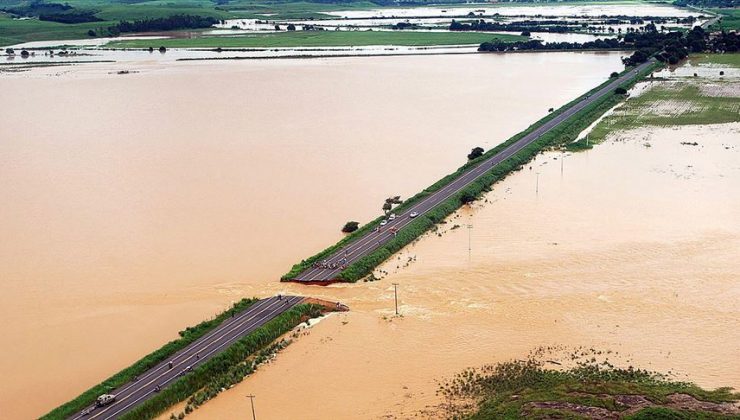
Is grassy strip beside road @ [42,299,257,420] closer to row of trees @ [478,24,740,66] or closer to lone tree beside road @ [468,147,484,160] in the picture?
lone tree beside road @ [468,147,484,160]

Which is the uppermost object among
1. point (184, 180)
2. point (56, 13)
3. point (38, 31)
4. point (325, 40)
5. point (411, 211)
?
point (56, 13)

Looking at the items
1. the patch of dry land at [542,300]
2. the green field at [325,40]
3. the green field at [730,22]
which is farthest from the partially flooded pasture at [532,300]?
the green field at [730,22]

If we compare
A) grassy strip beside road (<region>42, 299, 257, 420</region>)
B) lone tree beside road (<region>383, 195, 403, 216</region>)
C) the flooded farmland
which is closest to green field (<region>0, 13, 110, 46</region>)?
the flooded farmland

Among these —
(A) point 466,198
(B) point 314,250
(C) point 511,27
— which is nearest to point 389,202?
(A) point 466,198

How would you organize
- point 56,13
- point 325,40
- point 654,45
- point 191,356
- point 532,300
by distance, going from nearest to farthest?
1. point 191,356
2. point 532,300
3. point 654,45
4. point 325,40
5. point 56,13

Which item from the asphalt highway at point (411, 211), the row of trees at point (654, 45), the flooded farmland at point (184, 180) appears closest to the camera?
the flooded farmland at point (184, 180)

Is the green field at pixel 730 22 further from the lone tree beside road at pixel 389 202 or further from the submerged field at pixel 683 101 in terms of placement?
the lone tree beside road at pixel 389 202

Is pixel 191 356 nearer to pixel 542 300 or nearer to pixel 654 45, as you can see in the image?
pixel 542 300
